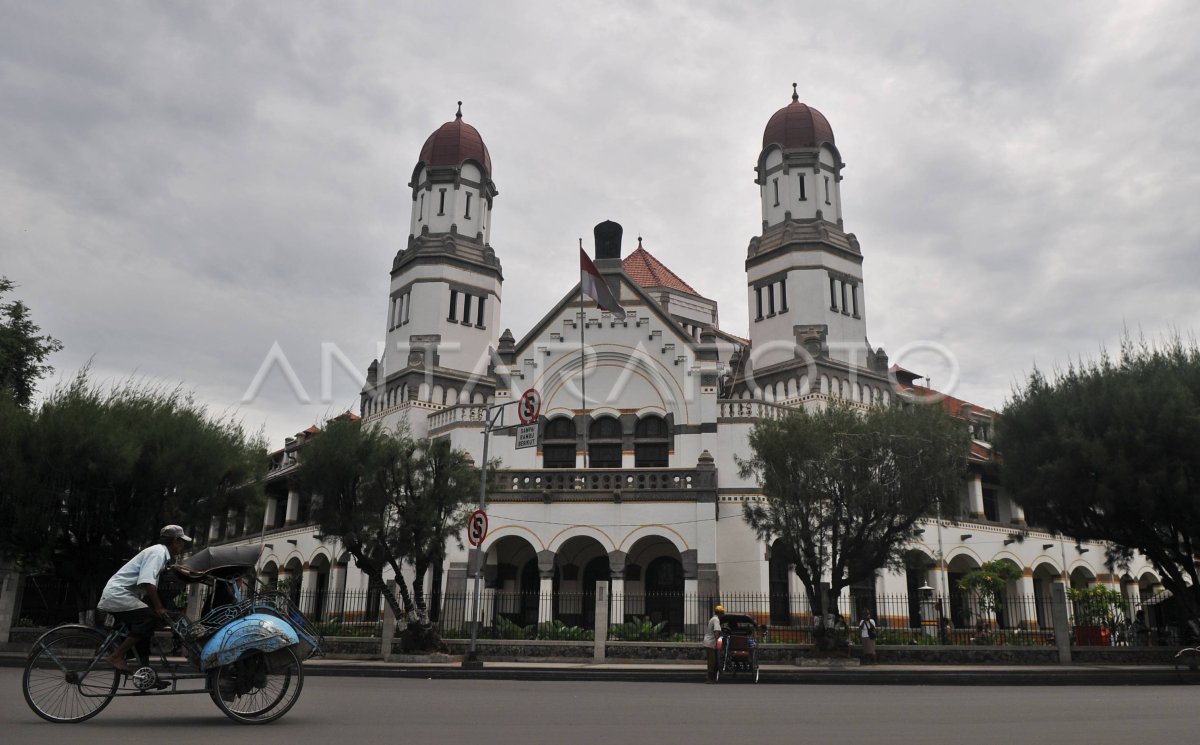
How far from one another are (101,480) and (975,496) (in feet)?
113

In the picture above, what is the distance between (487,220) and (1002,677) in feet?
112

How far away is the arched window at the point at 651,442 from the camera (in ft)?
114

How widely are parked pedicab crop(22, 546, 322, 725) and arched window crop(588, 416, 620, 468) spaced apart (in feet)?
87.6

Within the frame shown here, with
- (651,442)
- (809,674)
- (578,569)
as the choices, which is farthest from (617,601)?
(809,674)

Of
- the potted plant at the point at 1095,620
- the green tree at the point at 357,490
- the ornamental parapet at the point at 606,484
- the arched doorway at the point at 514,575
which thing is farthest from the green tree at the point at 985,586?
the green tree at the point at 357,490

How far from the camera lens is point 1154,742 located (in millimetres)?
8062

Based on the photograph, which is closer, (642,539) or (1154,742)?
(1154,742)

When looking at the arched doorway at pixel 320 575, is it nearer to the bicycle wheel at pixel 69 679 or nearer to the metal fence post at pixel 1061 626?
the metal fence post at pixel 1061 626

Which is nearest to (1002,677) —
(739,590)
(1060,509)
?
(1060,509)

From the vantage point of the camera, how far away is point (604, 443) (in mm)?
35281

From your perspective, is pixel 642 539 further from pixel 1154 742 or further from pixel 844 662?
pixel 1154 742

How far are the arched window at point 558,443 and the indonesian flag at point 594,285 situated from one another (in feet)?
16.2

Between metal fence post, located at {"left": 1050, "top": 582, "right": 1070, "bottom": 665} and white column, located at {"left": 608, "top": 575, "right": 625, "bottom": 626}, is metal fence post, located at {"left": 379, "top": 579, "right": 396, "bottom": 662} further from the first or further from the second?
metal fence post, located at {"left": 1050, "top": 582, "right": 1070, "bottom": 665}

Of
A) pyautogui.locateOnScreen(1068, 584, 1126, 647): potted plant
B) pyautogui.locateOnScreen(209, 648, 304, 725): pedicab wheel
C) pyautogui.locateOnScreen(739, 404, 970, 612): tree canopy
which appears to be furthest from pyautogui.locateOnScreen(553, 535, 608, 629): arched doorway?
pyautogui.locateOnScreen(209, 648, 304, 725): pedicab wheel
